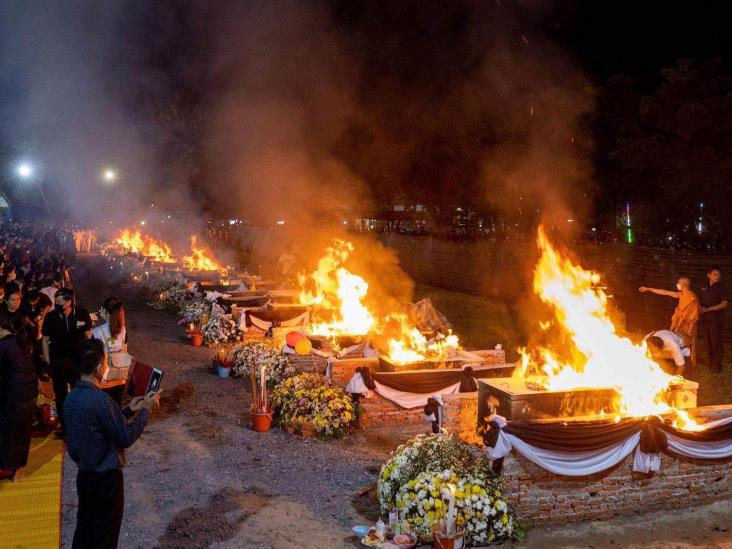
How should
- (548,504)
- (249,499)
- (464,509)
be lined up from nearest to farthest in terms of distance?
1. (464,509)
2. (548,504)
3. (249,499)

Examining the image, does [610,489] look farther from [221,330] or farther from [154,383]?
[221,330]

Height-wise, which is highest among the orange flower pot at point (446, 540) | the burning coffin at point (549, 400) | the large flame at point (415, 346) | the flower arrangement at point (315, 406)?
the large flame at point (415, 346)

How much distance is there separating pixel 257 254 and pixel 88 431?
2976 centimetres

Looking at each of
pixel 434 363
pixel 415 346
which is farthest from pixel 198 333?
pixel 434 363

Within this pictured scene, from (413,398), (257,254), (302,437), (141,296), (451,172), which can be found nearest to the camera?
(302,437)

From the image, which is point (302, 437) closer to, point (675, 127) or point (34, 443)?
point (34, 443)

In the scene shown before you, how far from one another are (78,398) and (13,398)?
9.43ft

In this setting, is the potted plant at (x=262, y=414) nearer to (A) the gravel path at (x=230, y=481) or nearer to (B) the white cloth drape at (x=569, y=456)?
(A) the gravel path at (x=230, y=481)

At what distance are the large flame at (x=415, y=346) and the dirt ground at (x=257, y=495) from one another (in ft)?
5.53

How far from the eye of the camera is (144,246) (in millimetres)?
37719

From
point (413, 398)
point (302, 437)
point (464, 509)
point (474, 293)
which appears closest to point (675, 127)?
point (474, 293)

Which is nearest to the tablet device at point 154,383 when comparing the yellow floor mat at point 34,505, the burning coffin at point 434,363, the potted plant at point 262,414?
the yellow floor mat at point 34,505

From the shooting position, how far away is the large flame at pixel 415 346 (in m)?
10.5

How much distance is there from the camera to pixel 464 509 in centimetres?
570
